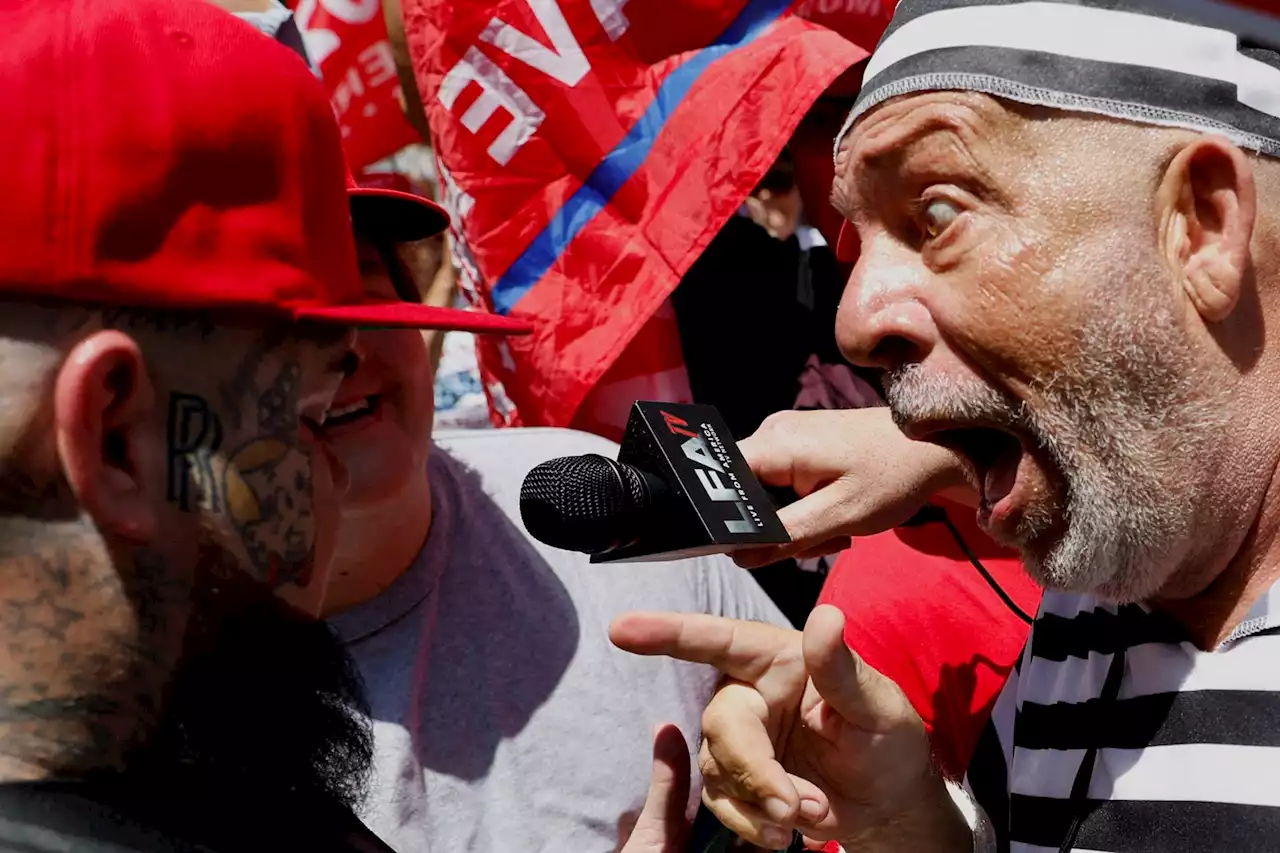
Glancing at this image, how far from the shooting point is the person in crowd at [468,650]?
68.0 inches

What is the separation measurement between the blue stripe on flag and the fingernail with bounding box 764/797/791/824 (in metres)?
1.33

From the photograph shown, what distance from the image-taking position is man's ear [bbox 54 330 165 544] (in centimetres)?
91

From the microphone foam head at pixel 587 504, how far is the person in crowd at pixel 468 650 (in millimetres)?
561

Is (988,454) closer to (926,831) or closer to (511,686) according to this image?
(926,831)

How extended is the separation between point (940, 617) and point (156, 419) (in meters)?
1.37

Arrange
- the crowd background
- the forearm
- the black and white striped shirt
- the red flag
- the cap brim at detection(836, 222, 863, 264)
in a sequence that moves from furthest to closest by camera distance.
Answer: the red flag, the crowd background, the cap brim at detection(836, 222, 863, 264), the forearm, the black and white striped shirt

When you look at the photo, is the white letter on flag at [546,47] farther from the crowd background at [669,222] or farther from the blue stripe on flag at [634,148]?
the blue stripe on flag at [634,148]

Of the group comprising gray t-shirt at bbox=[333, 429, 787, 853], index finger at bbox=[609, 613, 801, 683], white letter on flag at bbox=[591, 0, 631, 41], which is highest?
white letter on flag at bbox=[591, 0, 631, 41]

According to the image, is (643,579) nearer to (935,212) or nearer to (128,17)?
(935,212)

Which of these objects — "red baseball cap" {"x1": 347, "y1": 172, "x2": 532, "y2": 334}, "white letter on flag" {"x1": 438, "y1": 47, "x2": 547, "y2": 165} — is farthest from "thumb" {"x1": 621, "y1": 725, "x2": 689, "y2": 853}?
"white letter on flag" {"x1": 438, "y1": 47, "x2": 547, "y2": 165}

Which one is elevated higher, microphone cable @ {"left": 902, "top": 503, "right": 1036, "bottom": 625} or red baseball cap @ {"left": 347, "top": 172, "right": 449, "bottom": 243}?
red baseball cap @ {"left": 347, "top": 172, "right": 449, "bottom": 243}

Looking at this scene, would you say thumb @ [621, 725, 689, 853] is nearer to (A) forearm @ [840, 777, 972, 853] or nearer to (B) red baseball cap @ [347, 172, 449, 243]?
(A) forearm @ [840, 777, 972, 853]

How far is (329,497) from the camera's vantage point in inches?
45.2

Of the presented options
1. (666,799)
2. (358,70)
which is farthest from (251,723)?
(358,70)
